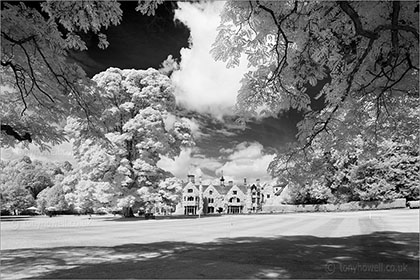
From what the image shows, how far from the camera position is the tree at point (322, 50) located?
732 cm

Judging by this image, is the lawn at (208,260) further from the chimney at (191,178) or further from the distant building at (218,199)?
the chimney at (191,178)

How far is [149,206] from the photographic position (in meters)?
36.6

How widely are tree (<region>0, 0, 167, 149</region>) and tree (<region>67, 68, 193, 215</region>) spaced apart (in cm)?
2270

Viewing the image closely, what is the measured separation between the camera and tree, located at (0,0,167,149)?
726cm

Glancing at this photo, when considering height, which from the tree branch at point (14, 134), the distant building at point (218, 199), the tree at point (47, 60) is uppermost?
the tree at point (47, 60)

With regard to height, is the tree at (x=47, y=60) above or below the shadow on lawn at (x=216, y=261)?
above

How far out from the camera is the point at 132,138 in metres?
38.7

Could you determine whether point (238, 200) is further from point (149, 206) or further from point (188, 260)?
point (188, 260)

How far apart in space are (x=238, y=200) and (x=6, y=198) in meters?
59.9

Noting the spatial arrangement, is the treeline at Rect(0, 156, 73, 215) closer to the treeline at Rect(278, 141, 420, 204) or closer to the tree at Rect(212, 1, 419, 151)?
the treeline at Rect(278, 141, 420, 204)

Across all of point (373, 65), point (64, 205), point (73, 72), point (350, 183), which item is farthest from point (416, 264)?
point (64, 205)

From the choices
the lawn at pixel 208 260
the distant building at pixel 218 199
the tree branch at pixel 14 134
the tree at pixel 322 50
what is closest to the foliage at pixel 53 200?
the distant building at pixel 218 199

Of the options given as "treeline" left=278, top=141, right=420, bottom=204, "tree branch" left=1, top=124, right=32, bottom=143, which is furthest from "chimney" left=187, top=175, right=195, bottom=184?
"tree branch" left=1, top=124, right=32, bottom=143

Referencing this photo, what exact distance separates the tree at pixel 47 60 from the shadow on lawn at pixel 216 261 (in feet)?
12.9
